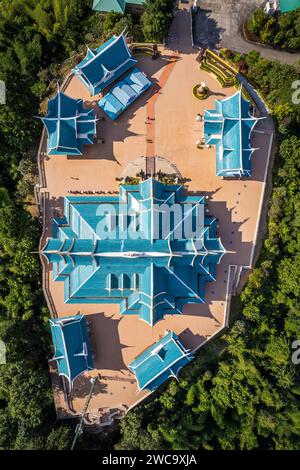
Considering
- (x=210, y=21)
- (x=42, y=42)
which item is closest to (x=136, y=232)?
(x=42, y=42)

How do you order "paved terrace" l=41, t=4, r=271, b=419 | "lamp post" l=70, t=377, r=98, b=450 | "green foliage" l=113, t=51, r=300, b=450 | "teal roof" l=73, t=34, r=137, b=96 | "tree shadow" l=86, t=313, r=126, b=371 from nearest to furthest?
"teal roof" l=73, t=34, r=137, b=96 < "lamp post" l=70, t=377, r=98, b=450 < "green foliage" l=113, t=51, r=300, b=450 < "paved terrace" l=41, t=4, r=271, b=419 < "tree shadow" l=86, t=313, r=126, b=371

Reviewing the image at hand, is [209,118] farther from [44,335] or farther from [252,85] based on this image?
[44,335]

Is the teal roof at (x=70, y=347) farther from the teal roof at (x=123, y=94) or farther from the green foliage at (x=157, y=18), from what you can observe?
the green foliage at (x=157, y=18)

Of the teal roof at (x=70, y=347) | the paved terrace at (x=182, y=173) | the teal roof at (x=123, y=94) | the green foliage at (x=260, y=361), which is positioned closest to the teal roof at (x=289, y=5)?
the green foliage at (x=260, y=361)

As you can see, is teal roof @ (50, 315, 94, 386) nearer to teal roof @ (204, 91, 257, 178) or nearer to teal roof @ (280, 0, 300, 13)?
teal roof @ (204, 91, 257, 178)

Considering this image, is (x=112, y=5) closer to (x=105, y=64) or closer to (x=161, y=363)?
(x=105, y=64)

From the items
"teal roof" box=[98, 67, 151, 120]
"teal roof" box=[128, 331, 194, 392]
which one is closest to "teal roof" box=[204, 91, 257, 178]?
"teal roof" box=[98, 67, 151, 120]
